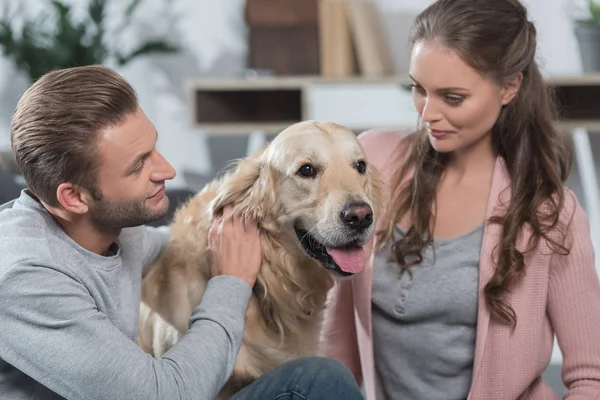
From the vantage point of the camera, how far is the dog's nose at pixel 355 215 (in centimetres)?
140

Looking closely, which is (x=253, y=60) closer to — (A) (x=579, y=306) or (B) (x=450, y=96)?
(B) (x=450, y=96)

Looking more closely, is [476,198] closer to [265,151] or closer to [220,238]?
[265,151]

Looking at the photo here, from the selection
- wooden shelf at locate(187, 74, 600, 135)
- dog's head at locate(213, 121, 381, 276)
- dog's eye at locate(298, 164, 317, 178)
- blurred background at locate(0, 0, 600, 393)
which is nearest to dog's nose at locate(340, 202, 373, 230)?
dog's head at locate(213, 121, 381, 276)

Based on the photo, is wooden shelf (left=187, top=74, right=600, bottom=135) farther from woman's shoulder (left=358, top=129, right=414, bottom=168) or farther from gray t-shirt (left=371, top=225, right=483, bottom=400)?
gray t-shirt (left=371, top=225, right=483, bottom=400)

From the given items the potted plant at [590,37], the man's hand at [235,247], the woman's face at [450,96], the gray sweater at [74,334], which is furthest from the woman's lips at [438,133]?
the potted plant at [590,37]

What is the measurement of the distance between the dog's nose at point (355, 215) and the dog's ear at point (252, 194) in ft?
0.55

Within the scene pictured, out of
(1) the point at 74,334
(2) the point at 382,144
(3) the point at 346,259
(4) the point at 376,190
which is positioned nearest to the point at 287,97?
(2) the point at 382,144

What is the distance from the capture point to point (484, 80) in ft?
5.08

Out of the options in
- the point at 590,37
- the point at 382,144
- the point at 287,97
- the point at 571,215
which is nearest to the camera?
the point at 571,215

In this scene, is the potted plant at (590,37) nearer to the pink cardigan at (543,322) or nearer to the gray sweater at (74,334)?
the pink cardigan at (543,322)

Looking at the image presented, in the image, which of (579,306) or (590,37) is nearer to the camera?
(579,306)

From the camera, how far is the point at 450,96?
5.07 ft

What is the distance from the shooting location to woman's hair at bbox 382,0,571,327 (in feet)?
5.07

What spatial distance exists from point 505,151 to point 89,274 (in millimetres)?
898
